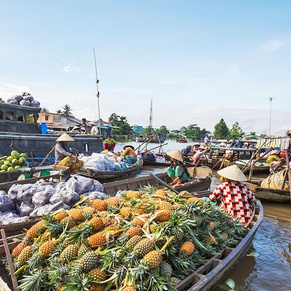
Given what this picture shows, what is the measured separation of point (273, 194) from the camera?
950 centimetres

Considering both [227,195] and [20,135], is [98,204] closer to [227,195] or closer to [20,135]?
[227,195]

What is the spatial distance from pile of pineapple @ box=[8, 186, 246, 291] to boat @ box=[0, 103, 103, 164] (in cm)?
978

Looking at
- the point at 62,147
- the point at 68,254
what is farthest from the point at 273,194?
the point at 68,254

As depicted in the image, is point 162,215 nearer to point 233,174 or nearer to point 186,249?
point 186,249

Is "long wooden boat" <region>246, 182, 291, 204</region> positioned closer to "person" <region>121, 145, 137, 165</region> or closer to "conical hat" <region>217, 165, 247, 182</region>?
"conical hat" <region>217, 165, 247, 182</region>

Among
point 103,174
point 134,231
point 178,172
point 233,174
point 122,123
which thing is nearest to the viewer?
point 134,231

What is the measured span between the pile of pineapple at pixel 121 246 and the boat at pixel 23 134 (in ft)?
32.1

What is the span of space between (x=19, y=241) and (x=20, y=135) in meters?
10.6

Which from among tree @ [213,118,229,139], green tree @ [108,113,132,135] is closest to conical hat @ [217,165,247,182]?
green tree @ [108,113,132,135]

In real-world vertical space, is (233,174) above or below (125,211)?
above

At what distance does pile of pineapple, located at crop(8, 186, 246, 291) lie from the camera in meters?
2.63

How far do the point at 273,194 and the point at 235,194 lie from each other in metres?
5.27

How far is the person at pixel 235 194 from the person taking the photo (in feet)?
16.4

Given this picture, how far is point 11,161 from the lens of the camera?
31.9 feet
